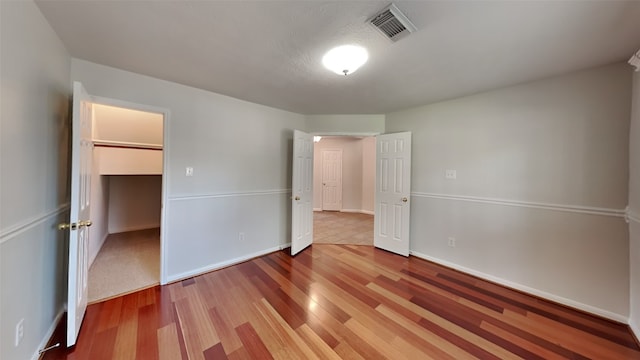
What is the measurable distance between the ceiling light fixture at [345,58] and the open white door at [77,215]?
1.91m

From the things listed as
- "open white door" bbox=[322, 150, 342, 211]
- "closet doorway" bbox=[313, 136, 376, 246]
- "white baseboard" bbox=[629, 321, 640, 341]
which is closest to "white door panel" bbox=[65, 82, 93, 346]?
"white baseboard" bbox=[629, 321, 640, 341]

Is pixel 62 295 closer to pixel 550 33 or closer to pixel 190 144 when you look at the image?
pixel 190 144

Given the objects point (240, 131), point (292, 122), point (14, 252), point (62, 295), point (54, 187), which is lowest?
point (62, 295)

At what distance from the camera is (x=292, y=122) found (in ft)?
12.2

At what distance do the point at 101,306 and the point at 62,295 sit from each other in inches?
12.1

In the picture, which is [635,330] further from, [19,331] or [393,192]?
[19,331]

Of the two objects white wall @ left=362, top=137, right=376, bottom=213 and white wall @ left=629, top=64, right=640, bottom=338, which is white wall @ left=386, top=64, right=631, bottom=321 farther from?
white wall @ left=362, top=137, right=376, bottom=213

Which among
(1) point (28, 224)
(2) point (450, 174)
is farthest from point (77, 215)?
(2) point (450, 174)

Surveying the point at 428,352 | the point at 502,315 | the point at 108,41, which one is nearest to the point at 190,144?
the point at 108,41

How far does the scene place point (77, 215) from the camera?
62.3 inches

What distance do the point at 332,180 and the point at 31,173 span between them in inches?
246

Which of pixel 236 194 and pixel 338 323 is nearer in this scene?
pixel 338 323

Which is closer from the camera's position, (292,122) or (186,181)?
(186,181)

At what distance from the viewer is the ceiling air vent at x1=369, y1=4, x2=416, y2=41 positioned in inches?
53.7
